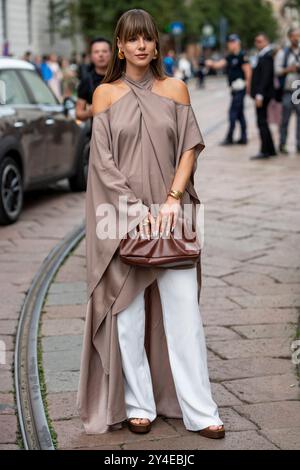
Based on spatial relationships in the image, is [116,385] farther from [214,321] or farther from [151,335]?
[214,321]

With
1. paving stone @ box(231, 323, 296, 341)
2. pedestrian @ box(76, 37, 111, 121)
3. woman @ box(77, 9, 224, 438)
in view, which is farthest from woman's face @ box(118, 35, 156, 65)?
pedestrian @ box(76, 37, 111, 121)

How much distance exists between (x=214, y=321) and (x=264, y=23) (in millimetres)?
84672

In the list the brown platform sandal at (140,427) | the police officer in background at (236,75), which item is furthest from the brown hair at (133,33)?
the police officer in background at (236,75)

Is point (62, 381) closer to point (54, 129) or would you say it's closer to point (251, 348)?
point (251, 348)

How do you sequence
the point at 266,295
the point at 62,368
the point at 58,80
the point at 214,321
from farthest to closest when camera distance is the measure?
the point at 58,80, the point at 266,295, the point at 214,321, the point at 62,368

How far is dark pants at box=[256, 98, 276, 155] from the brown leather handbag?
10.5 meters

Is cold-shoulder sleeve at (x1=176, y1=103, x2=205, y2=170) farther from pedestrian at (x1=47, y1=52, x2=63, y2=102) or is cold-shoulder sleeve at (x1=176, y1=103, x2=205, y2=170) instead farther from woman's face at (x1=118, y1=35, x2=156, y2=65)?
pedestrian at (x1=47, y1=52, x2=63, y2=102)

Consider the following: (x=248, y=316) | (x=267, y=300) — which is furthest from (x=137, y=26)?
(x=267, y=300)

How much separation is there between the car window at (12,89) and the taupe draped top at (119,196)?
597 centimetres

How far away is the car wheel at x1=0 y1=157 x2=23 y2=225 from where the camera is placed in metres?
8.98

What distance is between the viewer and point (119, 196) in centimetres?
374

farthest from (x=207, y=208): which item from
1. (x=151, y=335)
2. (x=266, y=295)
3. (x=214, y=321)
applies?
(x=151, y=335)

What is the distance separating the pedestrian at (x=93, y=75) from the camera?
6848 millimetres
